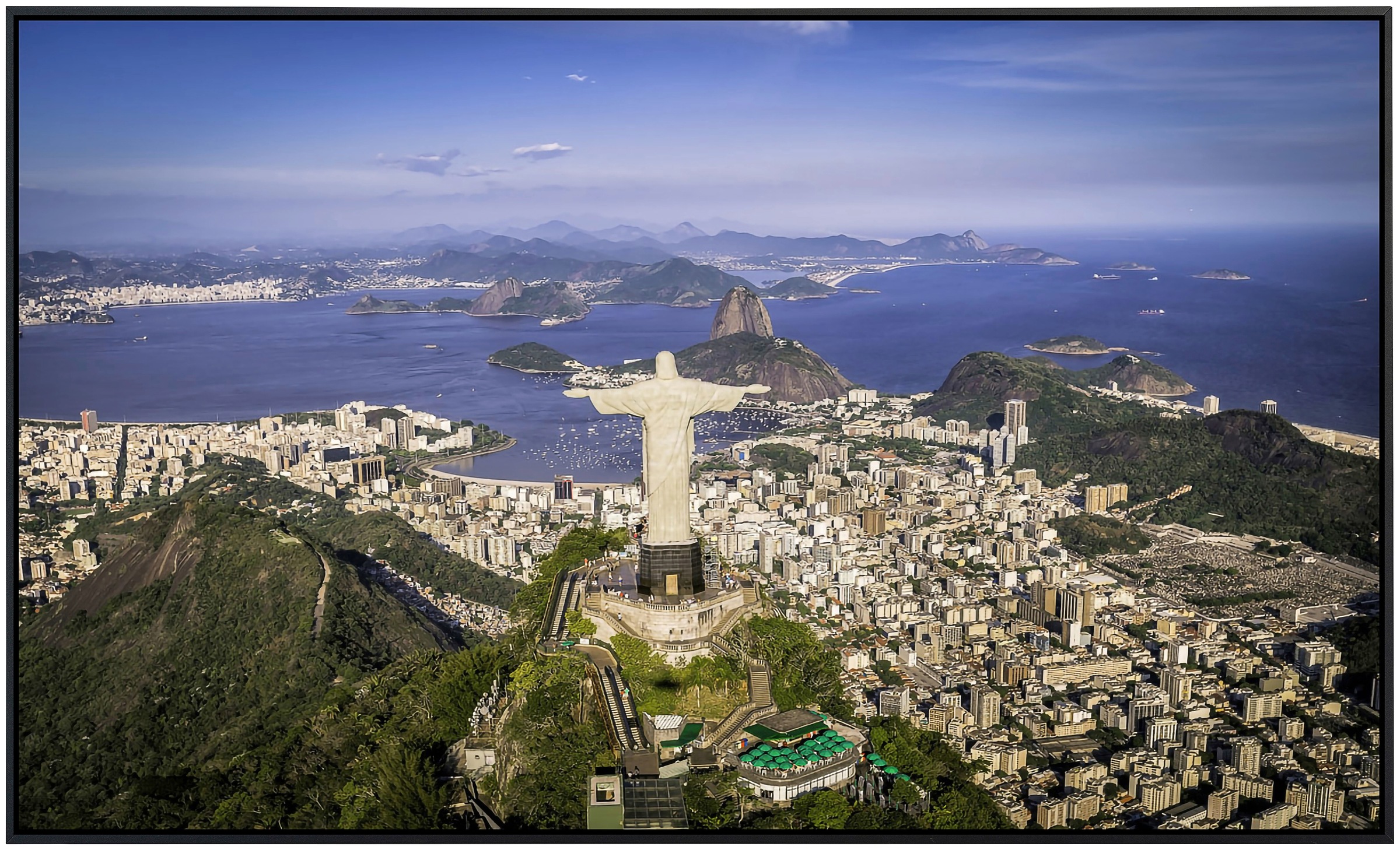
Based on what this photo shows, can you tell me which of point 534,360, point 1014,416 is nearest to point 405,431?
point 534,360

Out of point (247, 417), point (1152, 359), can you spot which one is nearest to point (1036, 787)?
point (247, 417)

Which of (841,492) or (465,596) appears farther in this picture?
(841,492)

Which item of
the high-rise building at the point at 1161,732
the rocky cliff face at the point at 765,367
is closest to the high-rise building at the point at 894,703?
the high-rise building at the point at 1161,732

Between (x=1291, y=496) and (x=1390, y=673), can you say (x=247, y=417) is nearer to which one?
(x=1291, y=496)

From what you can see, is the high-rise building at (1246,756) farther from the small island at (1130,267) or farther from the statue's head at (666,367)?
the small island at (1130,267)

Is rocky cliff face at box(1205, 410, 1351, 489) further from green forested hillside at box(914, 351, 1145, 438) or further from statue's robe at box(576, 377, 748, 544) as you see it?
Answer: statue's robe at box(576, 377, 748, 544)

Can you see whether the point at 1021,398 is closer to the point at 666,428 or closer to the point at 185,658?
the point at 666,428

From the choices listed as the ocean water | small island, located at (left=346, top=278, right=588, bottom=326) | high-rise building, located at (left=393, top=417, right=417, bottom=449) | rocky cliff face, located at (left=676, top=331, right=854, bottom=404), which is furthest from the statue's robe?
small island, located at (left=346, top=278, right=588, bottom=326)
